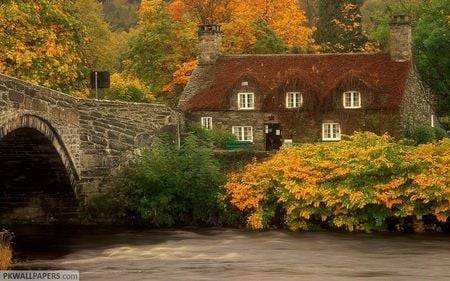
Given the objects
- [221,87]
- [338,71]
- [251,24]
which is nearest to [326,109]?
[338,71]

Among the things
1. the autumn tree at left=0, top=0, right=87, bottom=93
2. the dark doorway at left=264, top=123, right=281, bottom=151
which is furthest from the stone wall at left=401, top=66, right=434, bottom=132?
the autumn tree at left=0, top=0, right=87, bottom=93

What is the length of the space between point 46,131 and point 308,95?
2618 centimetres

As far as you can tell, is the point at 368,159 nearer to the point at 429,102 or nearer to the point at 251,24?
the point at 429,102

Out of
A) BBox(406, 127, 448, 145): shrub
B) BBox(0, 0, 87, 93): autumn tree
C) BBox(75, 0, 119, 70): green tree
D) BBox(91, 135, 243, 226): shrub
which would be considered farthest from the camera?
BBox(75, 0, 119, 70): green tree

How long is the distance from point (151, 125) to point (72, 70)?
606 centimetres

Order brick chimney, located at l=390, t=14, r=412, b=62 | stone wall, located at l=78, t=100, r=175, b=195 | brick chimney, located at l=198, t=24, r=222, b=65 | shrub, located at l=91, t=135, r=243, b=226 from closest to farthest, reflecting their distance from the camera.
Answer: stone wall, located at l=78, t=100, r=175, b=195
shrub, located at l=91, t=135, r=243, b=226
brick chimney, located at l=390, t=14, r=412, b=62
brick chimney, located at l=198, t=24, r=222, b=65

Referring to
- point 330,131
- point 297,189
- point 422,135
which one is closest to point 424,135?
point 422,135

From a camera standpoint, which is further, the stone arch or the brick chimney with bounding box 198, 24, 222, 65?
the brick chimney with bounding box 198, 24, 222, 65

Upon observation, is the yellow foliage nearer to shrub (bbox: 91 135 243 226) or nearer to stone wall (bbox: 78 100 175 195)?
stone wall (bbox: 78 100 175 195)

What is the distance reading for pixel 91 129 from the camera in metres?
37.1

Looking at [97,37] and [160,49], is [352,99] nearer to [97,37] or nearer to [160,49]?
[160,49]

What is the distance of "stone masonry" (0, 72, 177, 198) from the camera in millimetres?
33188

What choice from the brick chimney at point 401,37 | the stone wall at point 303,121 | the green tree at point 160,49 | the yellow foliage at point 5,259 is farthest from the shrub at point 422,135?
the yellow foliage at point 5,259

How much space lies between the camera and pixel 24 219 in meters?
38.1
